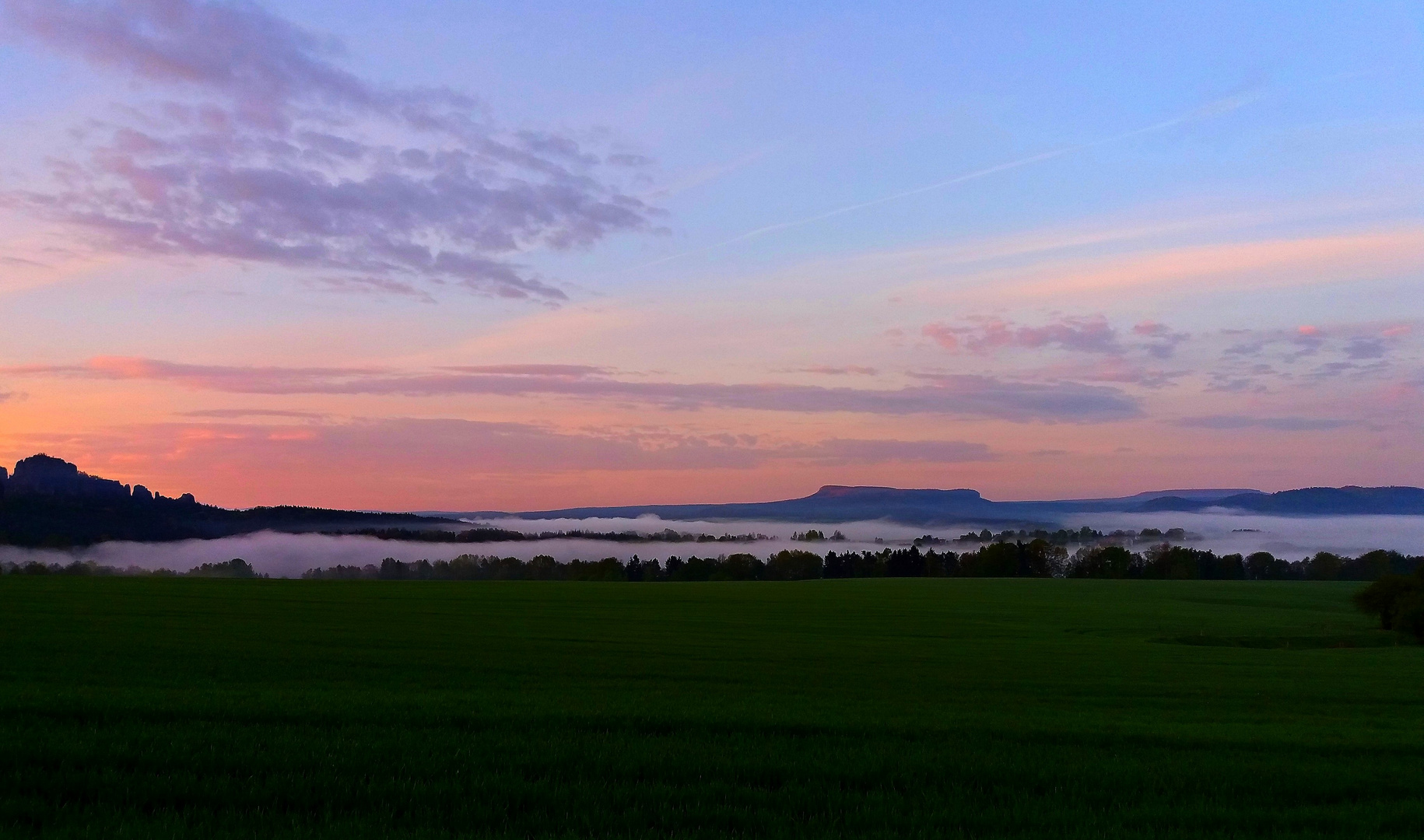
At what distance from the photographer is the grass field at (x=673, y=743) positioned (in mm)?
8883

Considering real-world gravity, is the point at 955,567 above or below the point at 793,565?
above

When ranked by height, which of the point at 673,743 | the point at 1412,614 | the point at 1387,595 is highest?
the point at 673,743

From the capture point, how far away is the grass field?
8883mm

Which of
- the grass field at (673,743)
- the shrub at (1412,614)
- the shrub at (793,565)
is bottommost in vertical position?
the shrub at (793,565)

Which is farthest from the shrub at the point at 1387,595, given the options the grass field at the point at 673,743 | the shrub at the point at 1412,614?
the grass field at the point at 673,743

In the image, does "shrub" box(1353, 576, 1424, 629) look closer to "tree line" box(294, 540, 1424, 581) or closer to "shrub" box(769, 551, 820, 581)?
"tree line" box(294, 540, 1424, 581)

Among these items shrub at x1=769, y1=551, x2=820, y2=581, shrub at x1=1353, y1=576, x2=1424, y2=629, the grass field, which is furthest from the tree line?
the grass field

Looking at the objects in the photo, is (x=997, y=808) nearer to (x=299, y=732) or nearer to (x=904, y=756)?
(x=904, y=756)

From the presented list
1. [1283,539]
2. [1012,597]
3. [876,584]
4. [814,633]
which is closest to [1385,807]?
[814,633]

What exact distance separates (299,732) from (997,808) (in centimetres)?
824

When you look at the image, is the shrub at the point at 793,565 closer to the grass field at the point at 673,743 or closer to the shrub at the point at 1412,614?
the shrub at the point at 1412,614

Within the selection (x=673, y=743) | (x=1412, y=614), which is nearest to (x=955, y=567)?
(x=1412, y=614)

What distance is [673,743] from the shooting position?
12141 mm

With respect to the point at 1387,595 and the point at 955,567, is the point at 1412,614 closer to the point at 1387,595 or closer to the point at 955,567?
the point at 1387,595
